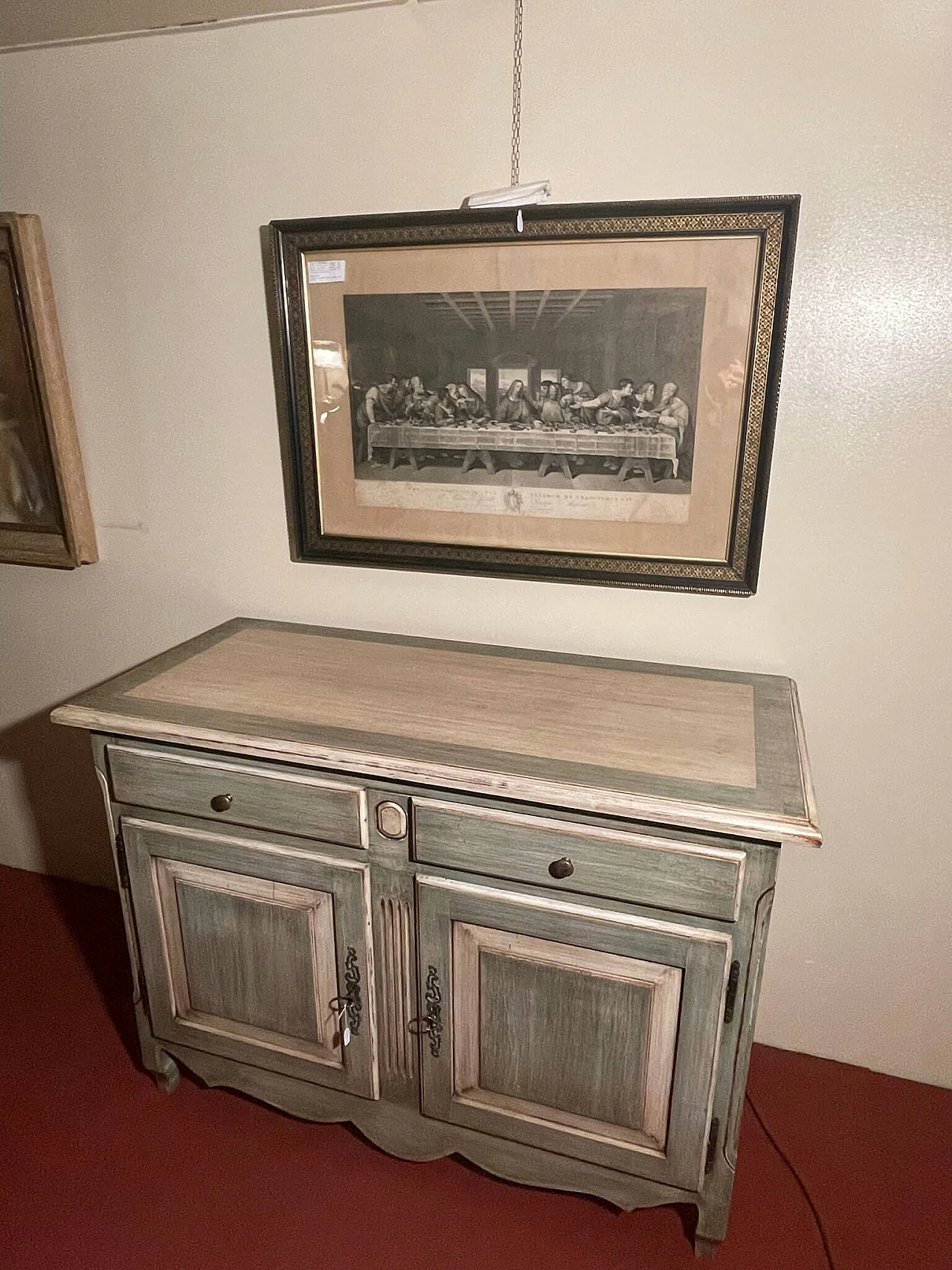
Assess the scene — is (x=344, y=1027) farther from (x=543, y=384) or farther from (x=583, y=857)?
(x=543, y=384)

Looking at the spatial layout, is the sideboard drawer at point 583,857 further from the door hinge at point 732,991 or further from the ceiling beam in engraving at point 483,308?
the ceiling beam in engraving at point 483,308

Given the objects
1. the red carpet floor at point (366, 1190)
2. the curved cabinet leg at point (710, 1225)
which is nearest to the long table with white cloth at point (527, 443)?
the curved cabinet leg at point (710, 1225)

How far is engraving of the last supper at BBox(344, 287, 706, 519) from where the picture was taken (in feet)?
5.00

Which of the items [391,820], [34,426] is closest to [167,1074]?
[391,820]

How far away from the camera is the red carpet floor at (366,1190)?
4.80ft

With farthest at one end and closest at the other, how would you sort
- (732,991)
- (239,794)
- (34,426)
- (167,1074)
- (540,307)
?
1. (34,426)
2. (167,1074)
3. (540,307)
4. (239,794)
5. (732,991)

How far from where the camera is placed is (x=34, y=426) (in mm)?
1975

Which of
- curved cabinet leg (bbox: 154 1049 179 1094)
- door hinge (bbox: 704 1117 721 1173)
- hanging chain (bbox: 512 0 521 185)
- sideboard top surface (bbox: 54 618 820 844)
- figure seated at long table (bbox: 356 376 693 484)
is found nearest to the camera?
sideboard top surface (bbox: 54 618 820 844)

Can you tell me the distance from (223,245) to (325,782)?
3.89ft

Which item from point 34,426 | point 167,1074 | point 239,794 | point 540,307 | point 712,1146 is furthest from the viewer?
point 34,426

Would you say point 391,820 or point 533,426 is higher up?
point 533,426

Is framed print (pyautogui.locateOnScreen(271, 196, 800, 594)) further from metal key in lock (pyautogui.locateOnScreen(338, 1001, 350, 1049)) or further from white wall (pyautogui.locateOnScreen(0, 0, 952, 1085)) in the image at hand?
metal key in lock (pyautogui.locateOnScreen(338, 1001, 350, 1049))

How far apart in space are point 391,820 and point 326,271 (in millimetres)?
1107

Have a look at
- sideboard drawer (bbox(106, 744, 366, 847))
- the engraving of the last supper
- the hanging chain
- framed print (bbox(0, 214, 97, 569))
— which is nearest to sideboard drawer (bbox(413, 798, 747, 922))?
sideboard drawer (bbox(106, 744, 366, 847))
